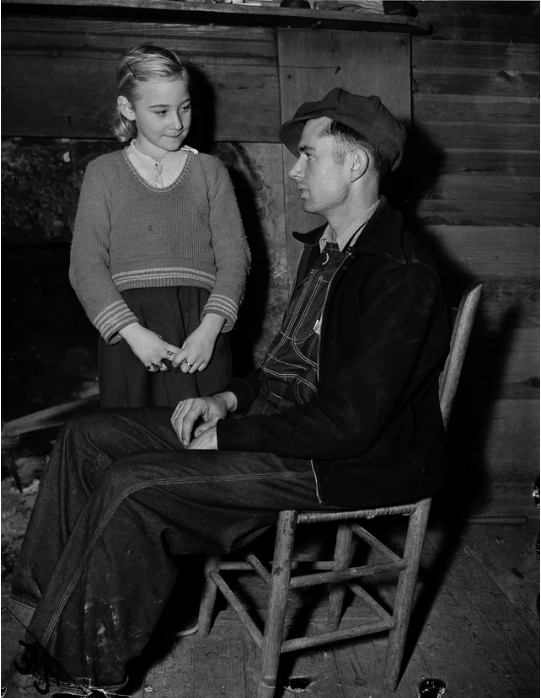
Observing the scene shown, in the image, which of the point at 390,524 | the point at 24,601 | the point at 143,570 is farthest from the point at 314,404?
the point at 390,524

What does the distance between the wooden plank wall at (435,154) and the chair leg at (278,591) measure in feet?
4.18

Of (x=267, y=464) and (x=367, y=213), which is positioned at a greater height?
(x=367, y=213)

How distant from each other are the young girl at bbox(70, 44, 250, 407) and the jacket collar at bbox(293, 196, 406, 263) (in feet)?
2.00

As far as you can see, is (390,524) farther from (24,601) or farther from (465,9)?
(465,9)

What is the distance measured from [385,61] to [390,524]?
78.9 inches

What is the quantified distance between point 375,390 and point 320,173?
72 centimetres

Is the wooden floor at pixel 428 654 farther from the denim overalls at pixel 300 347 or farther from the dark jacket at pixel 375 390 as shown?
the denim overalls at pixel 300 347

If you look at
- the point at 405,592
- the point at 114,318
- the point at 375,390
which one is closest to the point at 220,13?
the point at 114,318

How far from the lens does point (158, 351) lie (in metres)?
2.40

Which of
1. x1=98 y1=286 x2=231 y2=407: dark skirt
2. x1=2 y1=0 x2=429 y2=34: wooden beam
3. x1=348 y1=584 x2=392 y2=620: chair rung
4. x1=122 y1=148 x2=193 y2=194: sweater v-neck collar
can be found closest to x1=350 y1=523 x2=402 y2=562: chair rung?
x1=348 y1=584 x2=392 y2=620: chair rung

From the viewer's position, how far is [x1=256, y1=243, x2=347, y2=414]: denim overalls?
7.06 ft

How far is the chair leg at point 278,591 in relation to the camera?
1.99 meters

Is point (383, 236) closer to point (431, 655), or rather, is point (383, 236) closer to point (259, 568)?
point (259, 568)

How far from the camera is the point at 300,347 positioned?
2193 mm
